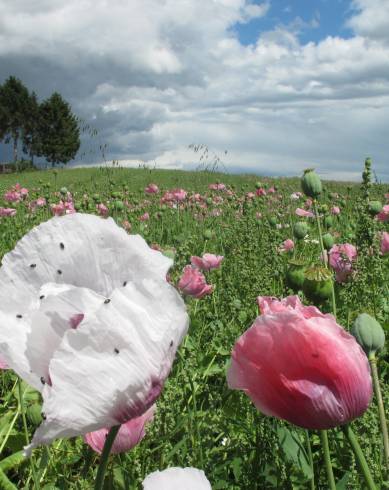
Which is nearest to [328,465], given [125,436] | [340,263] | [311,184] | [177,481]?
[177,481]

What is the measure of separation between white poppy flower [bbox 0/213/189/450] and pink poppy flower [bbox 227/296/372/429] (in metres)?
0.16

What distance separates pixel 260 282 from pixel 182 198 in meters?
4.79

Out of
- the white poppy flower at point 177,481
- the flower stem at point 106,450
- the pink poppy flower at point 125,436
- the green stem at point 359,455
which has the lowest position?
the pink poppy flower at point 125,436

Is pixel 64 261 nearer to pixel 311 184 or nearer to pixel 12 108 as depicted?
pixel 311 184

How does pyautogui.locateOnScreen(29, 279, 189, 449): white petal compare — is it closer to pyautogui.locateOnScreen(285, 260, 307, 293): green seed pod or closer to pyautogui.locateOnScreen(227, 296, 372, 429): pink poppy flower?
pyautogui.locateOnScreen(227, 296, 372, 429): pink poppy flower

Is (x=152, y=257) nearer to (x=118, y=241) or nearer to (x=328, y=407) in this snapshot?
(x=118, y=241)

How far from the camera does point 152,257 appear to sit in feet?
2.08

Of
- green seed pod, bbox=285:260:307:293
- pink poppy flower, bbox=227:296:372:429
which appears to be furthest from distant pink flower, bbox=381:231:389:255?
pink poppy flower, bbox=227:296:372:429

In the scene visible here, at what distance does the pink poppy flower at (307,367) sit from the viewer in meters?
0.73

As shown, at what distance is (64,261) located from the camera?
0.65 meters

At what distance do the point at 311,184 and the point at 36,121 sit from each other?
4886cm

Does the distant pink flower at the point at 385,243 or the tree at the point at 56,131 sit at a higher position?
the tree at the point at 56,131

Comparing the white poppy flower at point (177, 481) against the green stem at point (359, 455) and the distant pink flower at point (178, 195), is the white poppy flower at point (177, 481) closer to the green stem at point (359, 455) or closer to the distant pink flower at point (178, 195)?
the green stem at point (359, 455)

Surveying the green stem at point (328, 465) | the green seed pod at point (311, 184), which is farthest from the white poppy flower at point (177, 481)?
the green seed pod at point (311, 184)
